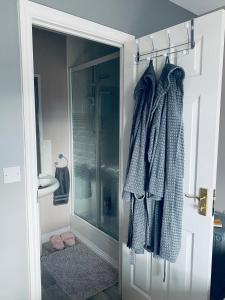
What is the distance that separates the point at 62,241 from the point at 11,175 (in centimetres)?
177

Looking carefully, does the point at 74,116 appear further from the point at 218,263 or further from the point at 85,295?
the point at 218,263

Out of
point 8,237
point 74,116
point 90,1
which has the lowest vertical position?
point 8,237

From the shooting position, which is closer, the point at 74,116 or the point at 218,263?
the point at 218,263

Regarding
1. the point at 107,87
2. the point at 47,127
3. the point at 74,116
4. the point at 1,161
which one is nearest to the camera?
the point at 1,161

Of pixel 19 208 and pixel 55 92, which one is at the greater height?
pixel 55 92

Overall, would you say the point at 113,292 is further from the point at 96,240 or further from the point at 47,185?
the point at 47,185

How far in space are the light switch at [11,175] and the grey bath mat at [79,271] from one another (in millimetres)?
1303

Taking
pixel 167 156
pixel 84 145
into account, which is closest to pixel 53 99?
pixel 84 145

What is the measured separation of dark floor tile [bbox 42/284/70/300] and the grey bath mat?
0.12 ft

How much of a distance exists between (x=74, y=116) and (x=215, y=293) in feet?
7.61

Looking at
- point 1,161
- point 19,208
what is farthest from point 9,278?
point 1,161

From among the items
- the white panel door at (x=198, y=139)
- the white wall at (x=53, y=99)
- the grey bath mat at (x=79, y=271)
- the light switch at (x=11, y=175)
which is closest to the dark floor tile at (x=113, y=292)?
the grey bath mat at (x=79, y=271)

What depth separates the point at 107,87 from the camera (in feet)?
8.50

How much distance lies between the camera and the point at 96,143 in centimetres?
282
